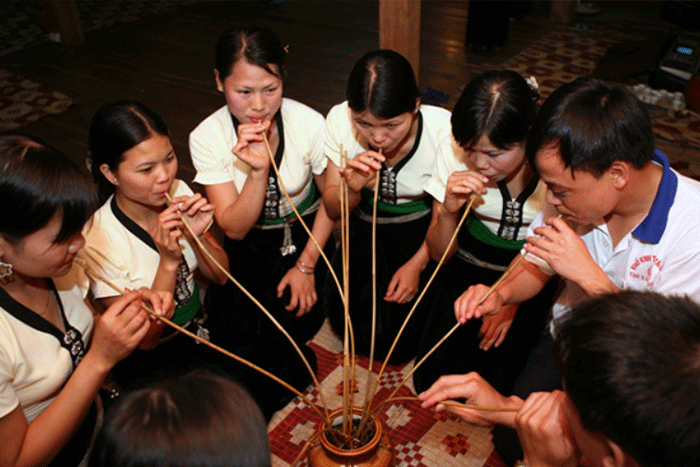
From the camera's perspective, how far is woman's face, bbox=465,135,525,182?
5.68 ft

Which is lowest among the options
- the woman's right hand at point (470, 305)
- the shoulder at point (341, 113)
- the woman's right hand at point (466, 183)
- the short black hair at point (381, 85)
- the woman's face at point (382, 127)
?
the woman's right hand at point (470, 305)

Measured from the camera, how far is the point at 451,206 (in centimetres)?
188

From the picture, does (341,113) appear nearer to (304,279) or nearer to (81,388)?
(304,279)

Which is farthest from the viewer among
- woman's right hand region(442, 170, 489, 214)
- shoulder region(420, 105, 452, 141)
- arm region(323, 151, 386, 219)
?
shoulder region(420, 105, 452, 141)

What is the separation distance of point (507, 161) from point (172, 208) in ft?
3.33

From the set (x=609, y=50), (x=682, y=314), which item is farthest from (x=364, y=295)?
(x=609, y=50)

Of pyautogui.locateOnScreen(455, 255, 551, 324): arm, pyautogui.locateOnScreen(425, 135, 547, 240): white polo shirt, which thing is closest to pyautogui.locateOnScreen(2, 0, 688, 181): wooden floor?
pyautogui.locateOnScreen(425, 135, 547, 240): white polo shirt

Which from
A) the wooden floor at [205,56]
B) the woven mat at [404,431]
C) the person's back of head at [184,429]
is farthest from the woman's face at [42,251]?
the wooden floor at [205,56]

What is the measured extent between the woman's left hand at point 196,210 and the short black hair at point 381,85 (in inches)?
22.9

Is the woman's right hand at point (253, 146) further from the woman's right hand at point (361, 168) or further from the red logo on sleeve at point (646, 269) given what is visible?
the red logo on sleeve at point (646, 269)

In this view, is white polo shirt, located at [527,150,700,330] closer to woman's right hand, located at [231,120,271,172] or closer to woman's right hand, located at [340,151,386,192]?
woman's right hand, located at [340,151,386,192]

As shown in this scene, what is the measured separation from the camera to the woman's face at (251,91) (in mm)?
1974

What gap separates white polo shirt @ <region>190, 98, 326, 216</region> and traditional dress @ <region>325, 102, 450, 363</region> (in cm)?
9

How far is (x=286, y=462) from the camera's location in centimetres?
187
